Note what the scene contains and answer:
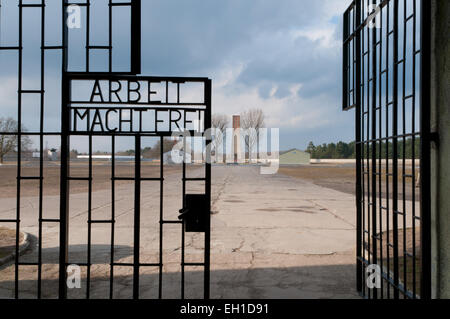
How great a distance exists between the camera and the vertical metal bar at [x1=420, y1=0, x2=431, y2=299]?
3176 millimetres

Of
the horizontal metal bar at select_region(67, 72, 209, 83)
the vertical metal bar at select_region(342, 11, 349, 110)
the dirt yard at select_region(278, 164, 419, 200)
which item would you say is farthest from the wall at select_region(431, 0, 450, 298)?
the dirt yard at select_region(278, 164, 419, 200)

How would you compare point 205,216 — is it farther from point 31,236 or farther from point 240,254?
point 31,236

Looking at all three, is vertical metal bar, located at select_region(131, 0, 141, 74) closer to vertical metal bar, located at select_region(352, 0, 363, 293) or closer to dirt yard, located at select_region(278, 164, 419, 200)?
vertical metal bar, located at select_region(352, 0, 363, 293)

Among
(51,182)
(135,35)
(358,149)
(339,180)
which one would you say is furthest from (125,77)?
(339,180)

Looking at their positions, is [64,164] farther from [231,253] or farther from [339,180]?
[339,180]

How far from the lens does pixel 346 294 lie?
4680mm

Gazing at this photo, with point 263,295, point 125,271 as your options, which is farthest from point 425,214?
point 125,271

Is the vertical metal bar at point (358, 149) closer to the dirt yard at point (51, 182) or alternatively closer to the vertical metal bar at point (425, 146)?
the vertical metal bar at point (425, 146)

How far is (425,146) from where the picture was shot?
3.22 m

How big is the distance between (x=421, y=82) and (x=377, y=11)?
163cm

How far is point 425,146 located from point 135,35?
3283 mm

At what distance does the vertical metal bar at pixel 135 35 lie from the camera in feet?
13.5

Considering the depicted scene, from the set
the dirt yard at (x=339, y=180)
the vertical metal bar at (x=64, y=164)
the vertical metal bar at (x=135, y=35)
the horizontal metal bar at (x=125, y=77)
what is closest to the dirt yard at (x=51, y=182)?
the dirt yard at (x=339, y=180)

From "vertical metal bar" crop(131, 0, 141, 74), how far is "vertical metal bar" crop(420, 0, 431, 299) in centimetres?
296
